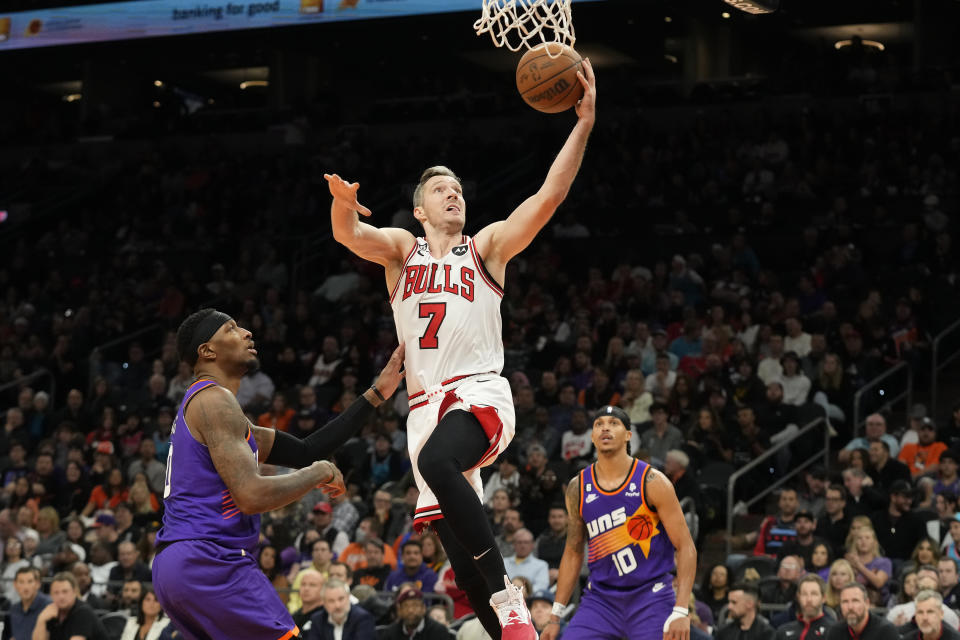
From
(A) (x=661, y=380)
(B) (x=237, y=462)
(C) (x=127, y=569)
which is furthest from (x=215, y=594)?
(A) (x=661, y=380)

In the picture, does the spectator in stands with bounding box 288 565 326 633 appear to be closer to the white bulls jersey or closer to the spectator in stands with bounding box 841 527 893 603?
the spectator in stands with bounding box 841 527 893 603

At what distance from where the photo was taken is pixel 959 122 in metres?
18.5

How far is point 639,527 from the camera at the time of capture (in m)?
7.99

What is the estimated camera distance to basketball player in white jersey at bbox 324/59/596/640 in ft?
18.6

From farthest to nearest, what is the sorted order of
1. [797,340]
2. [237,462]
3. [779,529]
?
1. [797,340]
2. [779,529]
3. [237,462]

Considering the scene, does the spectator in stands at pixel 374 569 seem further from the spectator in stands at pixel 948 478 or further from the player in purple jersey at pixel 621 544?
the spectator in stands at pixel 948 478

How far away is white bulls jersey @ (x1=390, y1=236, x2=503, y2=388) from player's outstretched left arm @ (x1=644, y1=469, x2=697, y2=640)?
2.07 metres

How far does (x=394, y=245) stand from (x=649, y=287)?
34.8 feet

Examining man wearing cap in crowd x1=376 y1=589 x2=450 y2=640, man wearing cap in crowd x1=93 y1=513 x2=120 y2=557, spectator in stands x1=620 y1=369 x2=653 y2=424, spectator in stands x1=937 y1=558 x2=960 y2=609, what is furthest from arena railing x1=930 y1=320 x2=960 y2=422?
man wearing cap in crowd x1=93 y1=513 x2=120 y2=557

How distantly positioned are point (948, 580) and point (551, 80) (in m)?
6.03

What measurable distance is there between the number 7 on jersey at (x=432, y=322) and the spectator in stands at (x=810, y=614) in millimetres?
4744

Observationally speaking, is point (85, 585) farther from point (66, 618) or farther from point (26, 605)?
point (66, 618)

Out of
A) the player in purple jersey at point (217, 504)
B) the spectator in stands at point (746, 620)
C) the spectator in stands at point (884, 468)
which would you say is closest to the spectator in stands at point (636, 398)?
the spectator in stands at point (884, 468)

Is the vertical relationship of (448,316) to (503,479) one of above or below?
Answer: above
